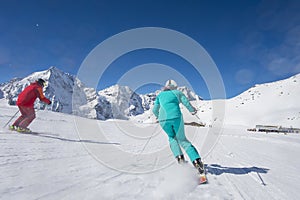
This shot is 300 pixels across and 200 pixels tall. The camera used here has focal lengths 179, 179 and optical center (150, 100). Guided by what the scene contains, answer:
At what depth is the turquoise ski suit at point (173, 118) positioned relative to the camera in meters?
3.82

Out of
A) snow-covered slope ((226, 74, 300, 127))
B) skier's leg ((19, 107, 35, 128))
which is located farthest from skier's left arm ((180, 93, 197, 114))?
snow-covered slope ((226, 74, 300, 127))

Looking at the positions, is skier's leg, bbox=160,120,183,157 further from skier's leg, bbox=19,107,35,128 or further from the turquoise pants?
skier's leg, bbox=19,107,35,128

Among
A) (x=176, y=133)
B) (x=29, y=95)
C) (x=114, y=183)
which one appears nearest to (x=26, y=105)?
(x=29, y=95)

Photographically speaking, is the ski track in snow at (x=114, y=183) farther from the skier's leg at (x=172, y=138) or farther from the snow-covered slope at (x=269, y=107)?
the snow-covered slope at (x=269, y=107)

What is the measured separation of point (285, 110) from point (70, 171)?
45740mm

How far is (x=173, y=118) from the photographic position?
3.91m

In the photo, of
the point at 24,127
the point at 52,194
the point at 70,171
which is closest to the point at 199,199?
the point at 52,194

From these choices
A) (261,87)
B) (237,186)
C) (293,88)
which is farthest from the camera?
(261,87)

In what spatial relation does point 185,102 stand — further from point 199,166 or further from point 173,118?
point 199,166

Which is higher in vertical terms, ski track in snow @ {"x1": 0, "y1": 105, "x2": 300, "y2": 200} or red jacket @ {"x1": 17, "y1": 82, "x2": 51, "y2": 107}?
red jacket @ {"x1": 17, "y1": 82, "x2": 51, "y2": 107}

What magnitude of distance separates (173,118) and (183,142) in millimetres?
545

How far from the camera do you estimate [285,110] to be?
37781 mm

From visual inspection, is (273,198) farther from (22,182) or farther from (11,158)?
(11,158)

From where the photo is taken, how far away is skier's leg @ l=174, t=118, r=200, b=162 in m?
3.51
